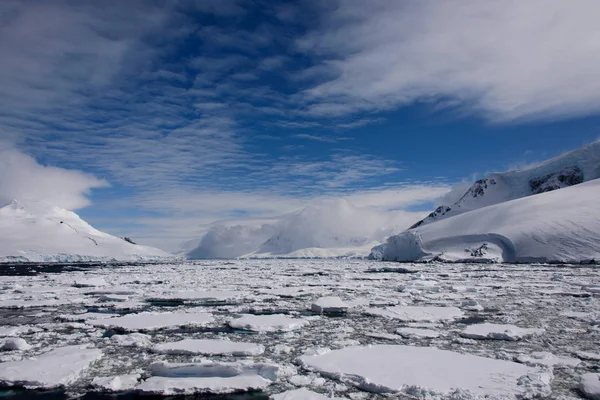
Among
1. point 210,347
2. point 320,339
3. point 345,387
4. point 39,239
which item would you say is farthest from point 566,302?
point 39,239

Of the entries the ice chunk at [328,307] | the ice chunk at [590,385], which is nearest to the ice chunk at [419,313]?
the ice chunk at [328,307]

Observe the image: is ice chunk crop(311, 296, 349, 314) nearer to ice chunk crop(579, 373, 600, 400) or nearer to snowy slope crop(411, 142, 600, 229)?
ice chunk crop(579, 373, 600, 400)

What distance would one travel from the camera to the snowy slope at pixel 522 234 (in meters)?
47.2

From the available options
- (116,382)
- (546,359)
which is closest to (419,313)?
(546,359)

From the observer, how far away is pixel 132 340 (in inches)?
281

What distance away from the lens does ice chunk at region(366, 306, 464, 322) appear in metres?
9.51

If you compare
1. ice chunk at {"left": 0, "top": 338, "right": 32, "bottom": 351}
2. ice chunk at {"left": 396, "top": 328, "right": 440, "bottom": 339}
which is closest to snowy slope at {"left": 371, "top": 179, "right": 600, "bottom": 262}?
ice chunk at {"left": 396, "top": 328, "right": 440, "bottom": 339}

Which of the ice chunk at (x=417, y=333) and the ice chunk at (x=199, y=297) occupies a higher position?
the ice chunk at (x=199, y=297)

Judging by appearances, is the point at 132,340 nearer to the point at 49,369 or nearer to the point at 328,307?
the point at 49,369

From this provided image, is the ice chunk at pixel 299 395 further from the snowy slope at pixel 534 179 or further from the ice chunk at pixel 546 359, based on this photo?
the snowy slope at pixel 534 179

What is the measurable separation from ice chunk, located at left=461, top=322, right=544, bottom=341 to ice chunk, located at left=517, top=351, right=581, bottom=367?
49.8 inches

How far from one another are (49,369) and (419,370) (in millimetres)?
5196

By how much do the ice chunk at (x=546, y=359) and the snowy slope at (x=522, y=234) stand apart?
47.1 meters

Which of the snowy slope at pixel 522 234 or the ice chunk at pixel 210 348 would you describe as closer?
the ice chunk at pixel 210 348
